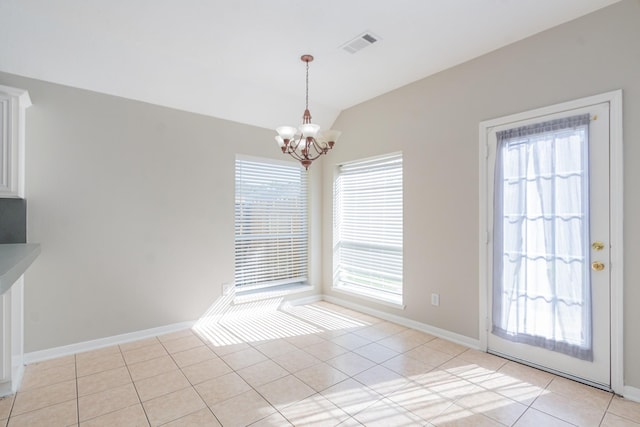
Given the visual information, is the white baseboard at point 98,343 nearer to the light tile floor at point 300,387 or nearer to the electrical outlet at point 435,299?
the light tile floor at point 300,387

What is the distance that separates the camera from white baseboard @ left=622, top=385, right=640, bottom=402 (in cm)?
225

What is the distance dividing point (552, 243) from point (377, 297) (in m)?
2.14

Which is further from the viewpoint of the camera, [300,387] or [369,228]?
[369,228]

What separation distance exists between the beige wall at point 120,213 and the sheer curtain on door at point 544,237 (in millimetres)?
3104

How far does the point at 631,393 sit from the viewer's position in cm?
227

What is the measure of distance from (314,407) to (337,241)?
2.79 metres

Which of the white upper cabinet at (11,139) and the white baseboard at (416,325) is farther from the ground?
the white upper cabinet at (11,139)

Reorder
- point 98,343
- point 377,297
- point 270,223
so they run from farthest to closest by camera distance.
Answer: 1. point 270,223
2. point 377,297
3. point 98,343

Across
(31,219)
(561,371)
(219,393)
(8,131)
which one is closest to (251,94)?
(8,131)

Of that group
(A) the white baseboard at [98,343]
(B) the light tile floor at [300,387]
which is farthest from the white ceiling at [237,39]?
(B) the light tile floor at [300,387]

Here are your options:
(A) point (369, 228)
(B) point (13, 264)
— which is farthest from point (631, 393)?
(B) point (13, 264)

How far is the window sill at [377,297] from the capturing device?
3.93 metres

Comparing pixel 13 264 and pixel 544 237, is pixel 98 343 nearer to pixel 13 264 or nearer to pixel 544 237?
pixel 13 264

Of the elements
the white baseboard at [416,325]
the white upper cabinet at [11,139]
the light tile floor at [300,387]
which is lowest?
the light tile floor at [300,387]
